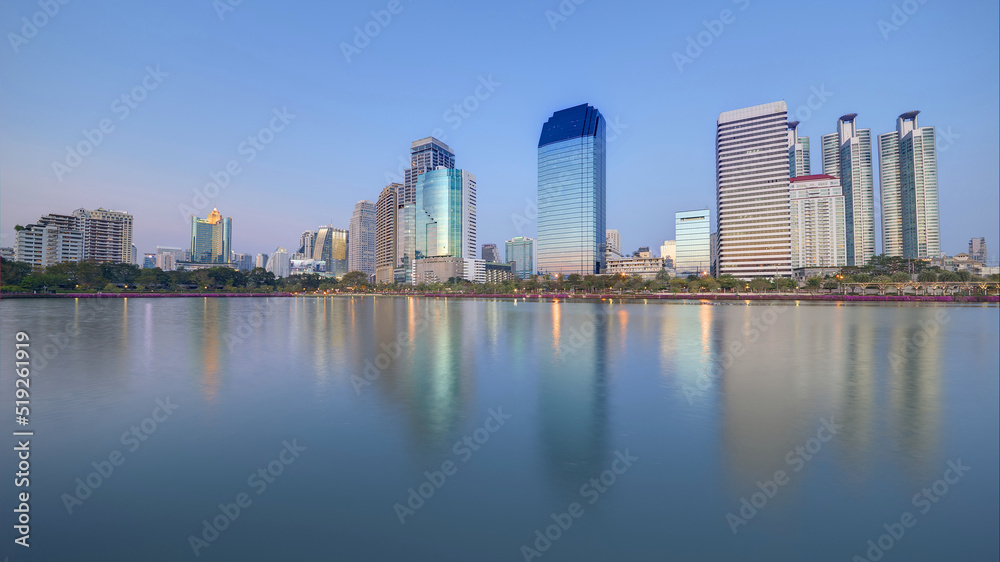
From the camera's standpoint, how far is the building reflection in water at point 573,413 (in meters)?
7.98

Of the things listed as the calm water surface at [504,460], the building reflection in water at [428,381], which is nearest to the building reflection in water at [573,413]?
the calm water surface at [504,460]

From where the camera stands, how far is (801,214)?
7333 inches

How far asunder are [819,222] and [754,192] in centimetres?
5564

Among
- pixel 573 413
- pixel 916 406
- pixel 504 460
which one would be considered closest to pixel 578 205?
pixel 916 406

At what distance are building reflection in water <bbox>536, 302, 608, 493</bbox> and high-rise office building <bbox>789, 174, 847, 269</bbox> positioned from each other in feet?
673

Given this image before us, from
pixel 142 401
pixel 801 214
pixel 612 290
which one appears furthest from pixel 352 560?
pixel 801 214

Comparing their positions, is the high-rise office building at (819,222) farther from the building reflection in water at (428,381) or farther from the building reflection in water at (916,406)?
the building reflection in water at (428,381)

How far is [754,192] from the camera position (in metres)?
155

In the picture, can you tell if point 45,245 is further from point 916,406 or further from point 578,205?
point 916,406

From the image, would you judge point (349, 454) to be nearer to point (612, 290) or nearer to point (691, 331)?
point (691, 331)

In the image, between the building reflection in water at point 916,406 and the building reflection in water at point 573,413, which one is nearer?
the building reflection in water at point 573,413

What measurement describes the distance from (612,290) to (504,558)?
135 m

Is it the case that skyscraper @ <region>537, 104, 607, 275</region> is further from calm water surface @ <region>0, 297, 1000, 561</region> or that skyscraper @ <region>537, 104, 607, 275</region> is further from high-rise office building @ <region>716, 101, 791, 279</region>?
calm water surface @ <region>0, 297, 1000, 561</region>

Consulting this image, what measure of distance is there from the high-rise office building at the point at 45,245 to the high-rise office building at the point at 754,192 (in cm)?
26228
